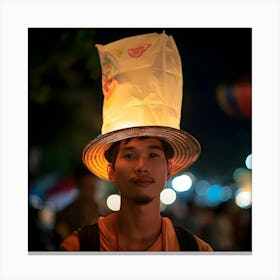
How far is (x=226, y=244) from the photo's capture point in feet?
9.46

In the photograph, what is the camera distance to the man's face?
288 centimetres

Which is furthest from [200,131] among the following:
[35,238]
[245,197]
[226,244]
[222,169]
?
[35,238]

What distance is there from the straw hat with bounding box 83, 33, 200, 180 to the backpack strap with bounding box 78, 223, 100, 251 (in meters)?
0.26

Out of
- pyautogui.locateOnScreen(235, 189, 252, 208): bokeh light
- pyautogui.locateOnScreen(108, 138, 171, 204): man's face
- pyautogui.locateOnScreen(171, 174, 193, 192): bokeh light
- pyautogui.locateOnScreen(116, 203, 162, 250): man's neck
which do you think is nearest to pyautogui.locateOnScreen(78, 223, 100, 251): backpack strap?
pyautogui.locateOnScreen(116, 203, 162, 250): man's neck

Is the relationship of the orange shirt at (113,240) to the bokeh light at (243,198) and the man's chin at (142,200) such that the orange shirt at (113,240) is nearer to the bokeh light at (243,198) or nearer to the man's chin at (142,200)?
the man's chin at (142,200)

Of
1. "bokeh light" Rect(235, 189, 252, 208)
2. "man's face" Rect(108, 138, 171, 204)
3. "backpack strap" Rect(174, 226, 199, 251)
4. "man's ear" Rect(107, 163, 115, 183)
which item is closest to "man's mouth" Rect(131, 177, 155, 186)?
"man's face" Rect(108, 138, 171, 204)

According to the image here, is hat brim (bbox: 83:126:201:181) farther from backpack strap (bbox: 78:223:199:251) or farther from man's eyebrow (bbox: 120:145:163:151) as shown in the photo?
backpack strap (bbox: 78:223:199:251)

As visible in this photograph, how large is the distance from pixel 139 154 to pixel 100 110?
30cm

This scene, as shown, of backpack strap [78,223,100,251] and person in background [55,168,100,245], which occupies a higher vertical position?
person in background [55,168,100,245]

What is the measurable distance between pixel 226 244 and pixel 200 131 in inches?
22.9

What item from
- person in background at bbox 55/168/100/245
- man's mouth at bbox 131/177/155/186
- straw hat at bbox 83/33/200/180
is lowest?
person in background at bbox 55/168/100/245

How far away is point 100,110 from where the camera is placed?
2.91 m

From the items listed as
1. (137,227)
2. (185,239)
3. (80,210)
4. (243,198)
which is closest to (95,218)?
(80,210)
